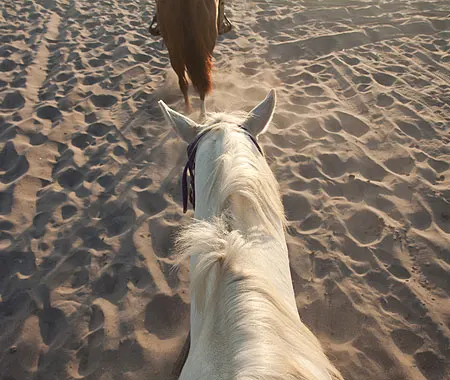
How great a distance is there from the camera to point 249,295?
38.1 inches

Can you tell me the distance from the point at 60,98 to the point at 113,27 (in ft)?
7.12

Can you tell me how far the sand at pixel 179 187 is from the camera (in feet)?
7.54

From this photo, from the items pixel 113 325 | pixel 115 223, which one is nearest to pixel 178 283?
pixel 113 325

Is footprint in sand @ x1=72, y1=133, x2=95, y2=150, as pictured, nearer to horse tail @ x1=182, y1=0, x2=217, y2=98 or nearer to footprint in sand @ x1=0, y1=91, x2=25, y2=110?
footprint in sand @ x1=0, y1=91, x2=25, y2=110

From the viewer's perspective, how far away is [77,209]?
10.3 ft

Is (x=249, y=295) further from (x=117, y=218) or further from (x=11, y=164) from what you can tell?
(x=11, y=164)

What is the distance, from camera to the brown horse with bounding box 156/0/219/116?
324 centimetres

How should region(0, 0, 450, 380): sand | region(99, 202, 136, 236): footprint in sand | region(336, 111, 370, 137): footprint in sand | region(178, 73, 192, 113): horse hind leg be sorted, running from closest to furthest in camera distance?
region(0, 0, 450, 380): sand → region(99, 202, 136, 236): footprint in sand → region(178, 73, 192, 113): horse hind leg → region(336, 111, 370, 137): footprint in sand

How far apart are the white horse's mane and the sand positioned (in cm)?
139

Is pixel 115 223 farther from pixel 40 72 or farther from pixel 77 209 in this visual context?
pixel 40 72

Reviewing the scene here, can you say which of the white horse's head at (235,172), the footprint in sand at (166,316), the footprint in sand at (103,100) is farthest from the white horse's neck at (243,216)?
the footprint in sand at (103,100)

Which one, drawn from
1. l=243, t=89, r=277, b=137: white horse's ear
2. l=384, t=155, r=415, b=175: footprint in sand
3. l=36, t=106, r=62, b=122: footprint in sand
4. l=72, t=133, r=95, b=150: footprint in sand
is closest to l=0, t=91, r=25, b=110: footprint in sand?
l=36, t=106, r=62, b=122: footprint in sand

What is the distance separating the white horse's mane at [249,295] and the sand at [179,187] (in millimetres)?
1394

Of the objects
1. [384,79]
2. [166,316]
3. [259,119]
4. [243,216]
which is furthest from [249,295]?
[384,79]
